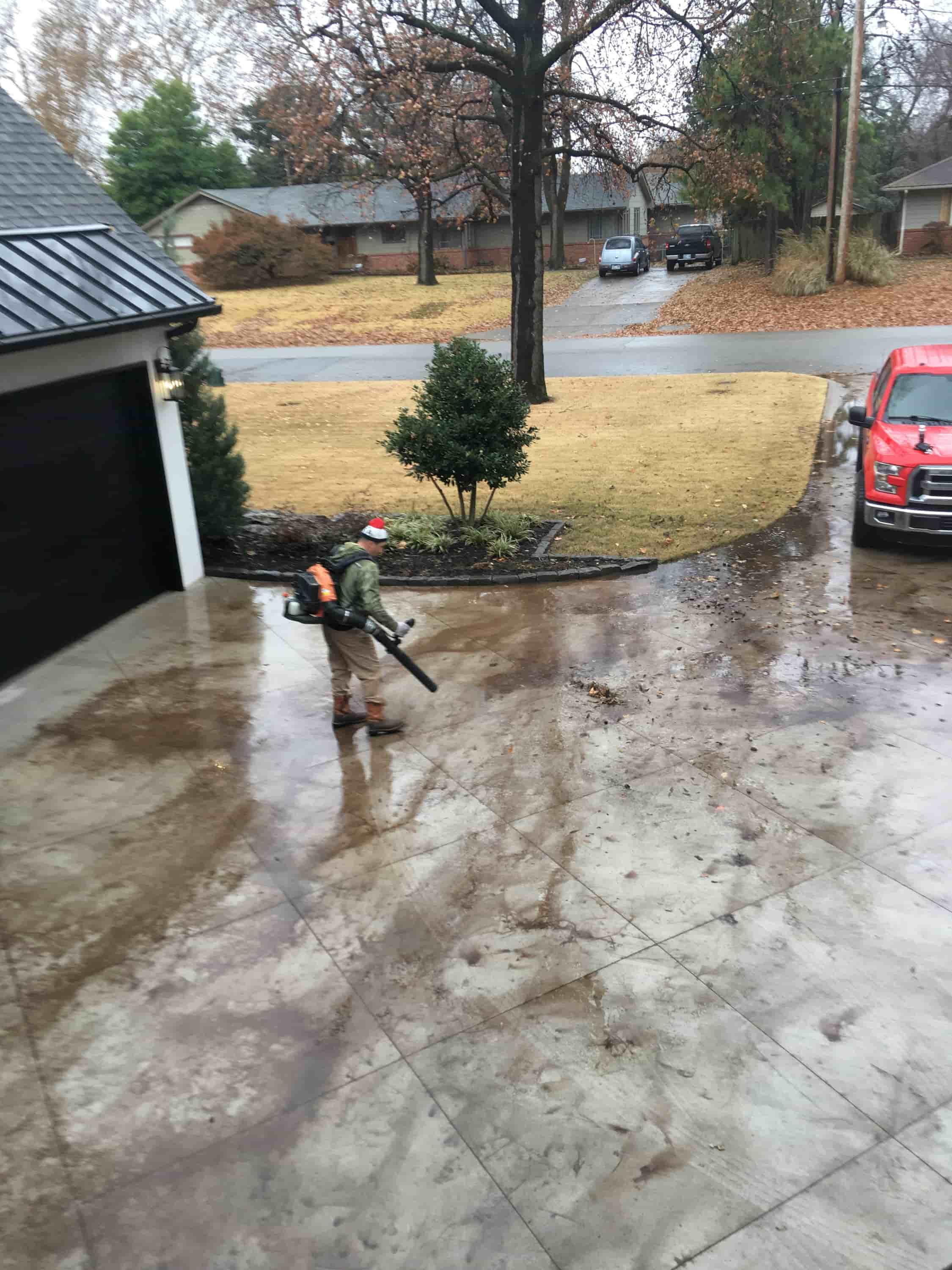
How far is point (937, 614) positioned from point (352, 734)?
5720 mm

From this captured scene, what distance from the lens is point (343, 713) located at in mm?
7570

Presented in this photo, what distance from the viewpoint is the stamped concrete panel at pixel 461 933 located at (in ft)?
15.6

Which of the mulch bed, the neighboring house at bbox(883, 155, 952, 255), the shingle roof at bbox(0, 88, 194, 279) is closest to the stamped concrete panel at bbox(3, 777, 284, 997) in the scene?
the mulch bed

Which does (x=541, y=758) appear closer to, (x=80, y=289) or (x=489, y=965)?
(x=489, y=965)

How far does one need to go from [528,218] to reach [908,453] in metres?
11.7

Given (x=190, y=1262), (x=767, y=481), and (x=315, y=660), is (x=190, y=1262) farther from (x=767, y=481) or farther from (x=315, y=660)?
(x=767, y=481)

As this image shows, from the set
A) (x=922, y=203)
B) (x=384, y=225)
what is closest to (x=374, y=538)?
(x=922, y=203)

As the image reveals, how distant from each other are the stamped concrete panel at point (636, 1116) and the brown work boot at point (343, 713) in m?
3.29

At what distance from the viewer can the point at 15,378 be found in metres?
8.38

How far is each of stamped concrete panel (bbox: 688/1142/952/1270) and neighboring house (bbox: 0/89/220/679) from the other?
7.14 m

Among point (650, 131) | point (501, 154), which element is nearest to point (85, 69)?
point (501, 154)

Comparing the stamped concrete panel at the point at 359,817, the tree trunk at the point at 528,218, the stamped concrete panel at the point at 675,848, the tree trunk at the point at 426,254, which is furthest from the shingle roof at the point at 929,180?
the stamped concrete panel at the point at 359,817

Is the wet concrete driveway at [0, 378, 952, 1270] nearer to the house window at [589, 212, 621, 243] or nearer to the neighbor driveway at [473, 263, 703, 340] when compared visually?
the neighbor driveway at [473, 263, 703, 340]

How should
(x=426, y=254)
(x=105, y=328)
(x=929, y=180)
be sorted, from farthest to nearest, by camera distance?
(x=426, y=254) < (x=929, y=180) < (x=105, y=328)
